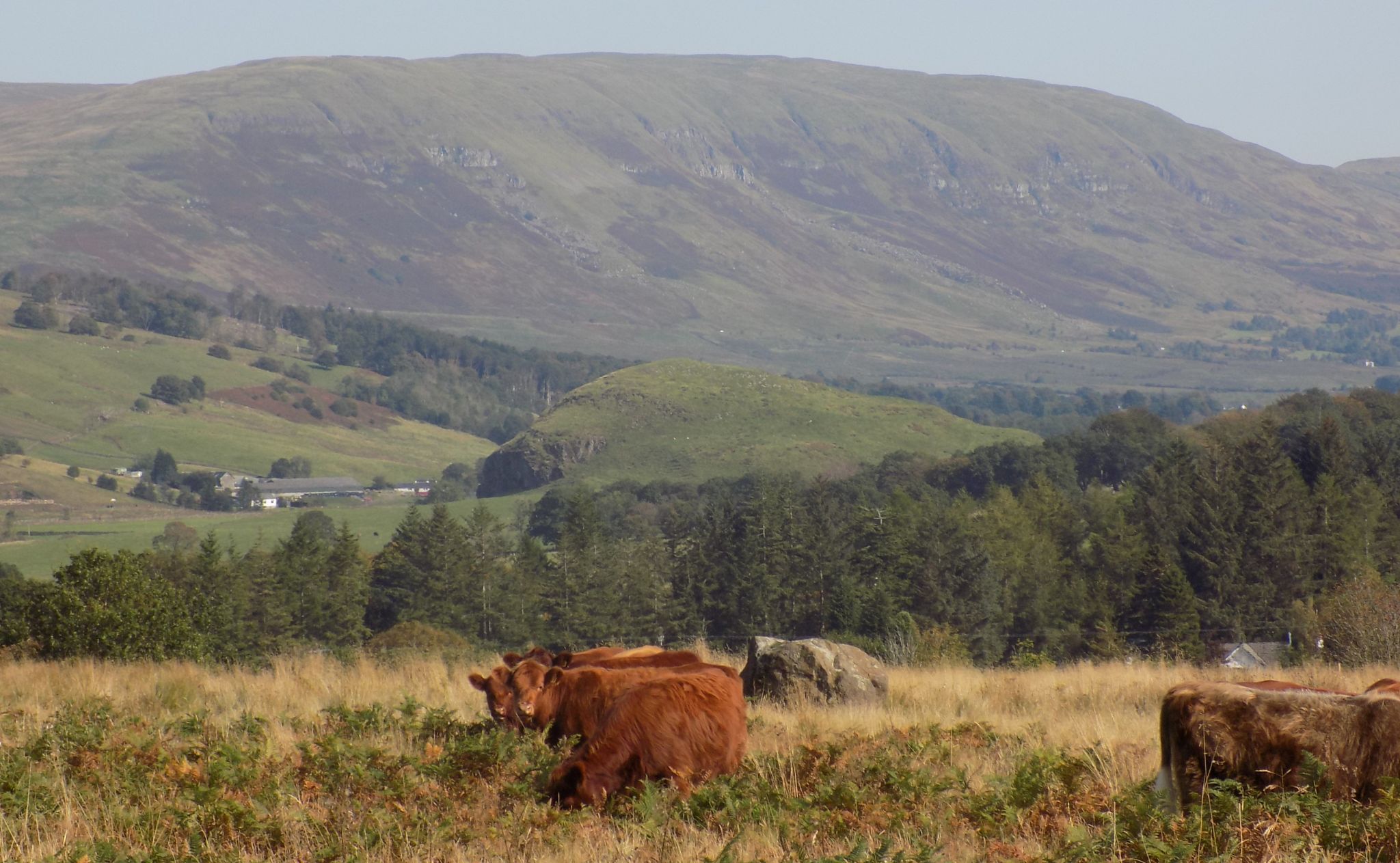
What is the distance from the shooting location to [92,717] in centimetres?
1279

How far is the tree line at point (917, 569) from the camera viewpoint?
65125 mm

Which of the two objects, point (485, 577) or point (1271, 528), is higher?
point (1271, 528)

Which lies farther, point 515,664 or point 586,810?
point 515,664

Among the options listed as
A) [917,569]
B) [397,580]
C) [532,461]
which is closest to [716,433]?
[532,461]

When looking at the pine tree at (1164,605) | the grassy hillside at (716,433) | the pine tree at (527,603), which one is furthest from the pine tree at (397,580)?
the grassy hillside at (716,433)

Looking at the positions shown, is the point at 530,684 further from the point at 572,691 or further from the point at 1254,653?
the point at 1254,653

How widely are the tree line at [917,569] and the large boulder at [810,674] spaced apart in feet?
127

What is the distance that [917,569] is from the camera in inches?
2773

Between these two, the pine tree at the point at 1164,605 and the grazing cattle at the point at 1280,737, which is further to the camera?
the pine tree at the point at 1164,605

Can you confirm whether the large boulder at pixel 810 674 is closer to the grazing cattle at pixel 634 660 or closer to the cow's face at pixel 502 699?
the grazing cattle at pixel 634 660

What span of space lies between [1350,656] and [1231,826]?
20891 mm

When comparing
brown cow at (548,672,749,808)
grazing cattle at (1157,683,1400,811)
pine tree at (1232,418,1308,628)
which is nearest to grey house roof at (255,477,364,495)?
pine tree at (1232,418,1308,628)

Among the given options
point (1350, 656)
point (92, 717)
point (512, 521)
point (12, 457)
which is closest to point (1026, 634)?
point (1350, 656)

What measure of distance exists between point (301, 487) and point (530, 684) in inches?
7446
